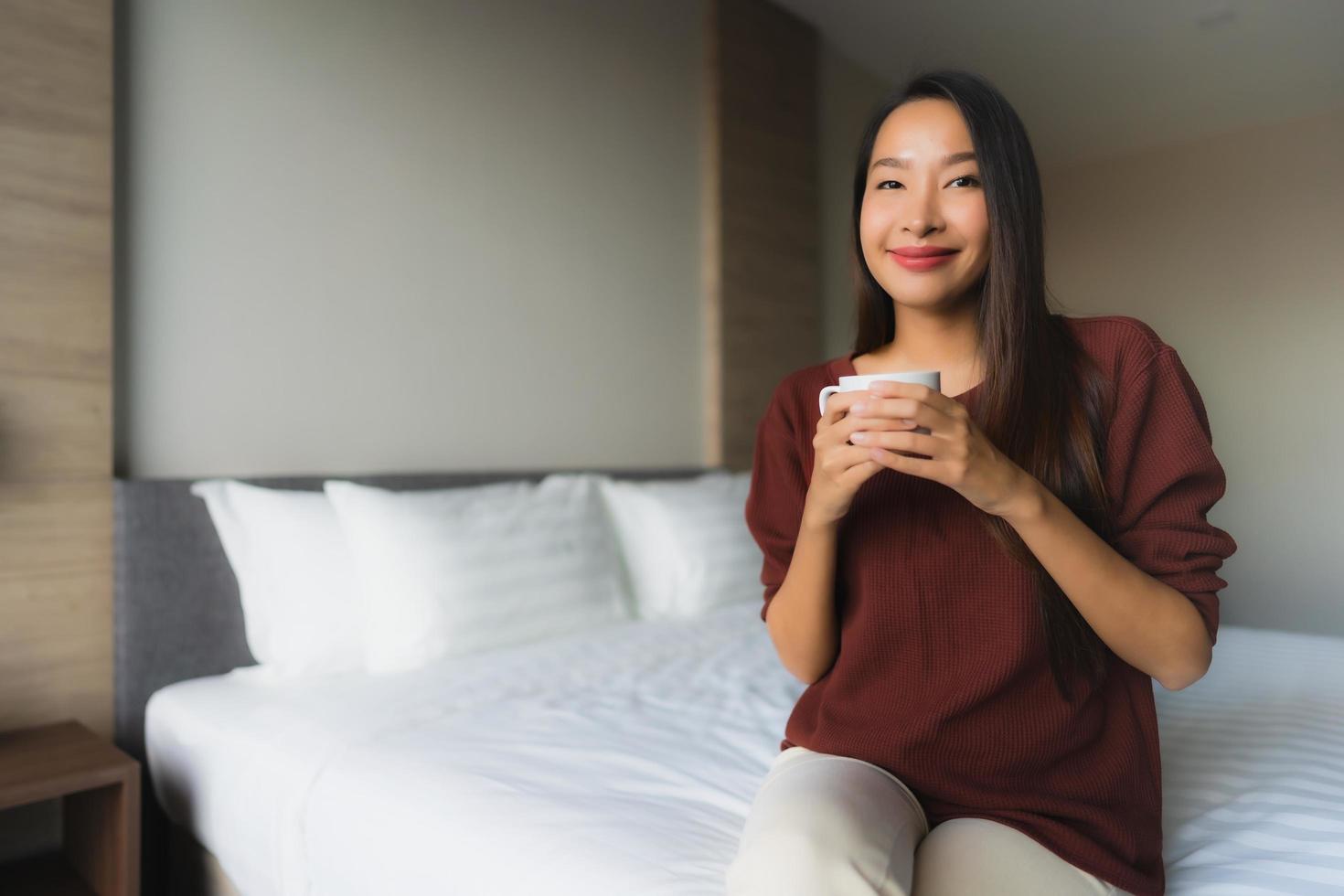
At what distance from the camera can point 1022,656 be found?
0.89 m

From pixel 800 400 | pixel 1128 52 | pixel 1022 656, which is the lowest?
pixel 1022 656

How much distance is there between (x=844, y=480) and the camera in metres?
0.86

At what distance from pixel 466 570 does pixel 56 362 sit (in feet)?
2.87

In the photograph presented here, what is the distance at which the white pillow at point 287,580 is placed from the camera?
183cm

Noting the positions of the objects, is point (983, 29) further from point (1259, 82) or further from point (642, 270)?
point (642, 270)

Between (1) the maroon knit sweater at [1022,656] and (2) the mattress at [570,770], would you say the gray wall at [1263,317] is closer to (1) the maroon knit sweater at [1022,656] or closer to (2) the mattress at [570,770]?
(2) the mattress at [570,770]

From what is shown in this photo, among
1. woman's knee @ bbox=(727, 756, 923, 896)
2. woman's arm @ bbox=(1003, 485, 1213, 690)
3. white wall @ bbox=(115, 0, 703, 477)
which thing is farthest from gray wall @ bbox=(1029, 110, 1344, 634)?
woman's knee @ bbox=(727, 756, 923, 896)

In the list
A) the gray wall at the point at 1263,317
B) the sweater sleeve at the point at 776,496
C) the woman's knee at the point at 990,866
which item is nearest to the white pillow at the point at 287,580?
the sweater sleeve at the point at 776,496

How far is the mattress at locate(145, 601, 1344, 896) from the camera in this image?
1021 millimetres

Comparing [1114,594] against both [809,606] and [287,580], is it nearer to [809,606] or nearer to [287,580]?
[809,606]

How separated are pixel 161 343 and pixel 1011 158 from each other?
5.73 ft

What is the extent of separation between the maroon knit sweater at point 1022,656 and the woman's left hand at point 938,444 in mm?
144

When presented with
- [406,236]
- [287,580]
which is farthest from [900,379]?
[406,236]

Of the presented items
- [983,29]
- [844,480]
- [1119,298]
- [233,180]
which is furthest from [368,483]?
[1119,298]
